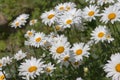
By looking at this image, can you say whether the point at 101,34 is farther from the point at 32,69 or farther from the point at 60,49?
the point at 32,69

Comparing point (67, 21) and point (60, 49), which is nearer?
point (60, 49)

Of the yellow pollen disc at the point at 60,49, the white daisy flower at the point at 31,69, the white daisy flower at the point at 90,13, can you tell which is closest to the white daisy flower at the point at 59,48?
the yellow pollen disc at the point at 60,49

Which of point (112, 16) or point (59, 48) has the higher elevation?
point (112, 16)

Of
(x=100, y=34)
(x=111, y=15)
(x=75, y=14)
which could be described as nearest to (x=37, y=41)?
(x=75, y=14)

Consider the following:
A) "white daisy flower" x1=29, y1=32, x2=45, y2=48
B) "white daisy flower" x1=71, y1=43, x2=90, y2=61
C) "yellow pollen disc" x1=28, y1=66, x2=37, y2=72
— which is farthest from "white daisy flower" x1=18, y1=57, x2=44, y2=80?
"white daisy flower" x1=29, y1=32, x2=45, y2=48

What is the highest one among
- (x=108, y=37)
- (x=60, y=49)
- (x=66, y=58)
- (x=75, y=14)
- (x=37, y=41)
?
(x=75, y=14)

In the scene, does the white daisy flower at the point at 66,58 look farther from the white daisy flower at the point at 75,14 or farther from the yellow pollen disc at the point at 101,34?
the white daisy flower at the point at 75,14

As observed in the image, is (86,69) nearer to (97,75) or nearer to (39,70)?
(97,75)

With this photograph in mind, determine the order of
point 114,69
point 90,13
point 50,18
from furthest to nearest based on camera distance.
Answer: point 50,18 < point 90,13 < point 114,69

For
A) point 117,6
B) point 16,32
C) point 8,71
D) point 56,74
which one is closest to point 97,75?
point 56,74

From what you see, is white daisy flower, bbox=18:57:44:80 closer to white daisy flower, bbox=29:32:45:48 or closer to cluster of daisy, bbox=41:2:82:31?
white daisy flower, bbox=29:32:45:48
